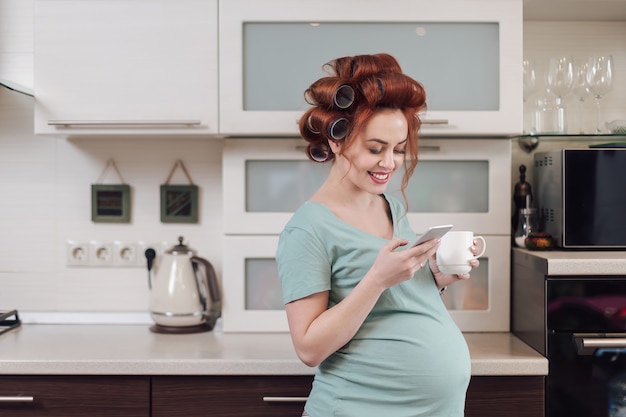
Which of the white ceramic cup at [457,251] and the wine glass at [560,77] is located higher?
the wine glass at [560,77]

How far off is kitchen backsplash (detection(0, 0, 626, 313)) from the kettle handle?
0.15 meters

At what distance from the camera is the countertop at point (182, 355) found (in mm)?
1734

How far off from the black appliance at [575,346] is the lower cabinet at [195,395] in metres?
0.06

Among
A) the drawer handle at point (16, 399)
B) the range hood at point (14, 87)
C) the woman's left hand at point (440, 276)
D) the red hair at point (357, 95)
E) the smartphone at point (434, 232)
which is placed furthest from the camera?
the range hood at point (14, 87)

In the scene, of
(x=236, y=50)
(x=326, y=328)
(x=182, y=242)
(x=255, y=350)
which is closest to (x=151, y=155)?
(x=182, y=242)

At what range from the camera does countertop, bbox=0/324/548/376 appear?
5.69ft

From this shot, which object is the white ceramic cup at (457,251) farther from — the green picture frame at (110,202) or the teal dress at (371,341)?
the green picture frame at (110,202)

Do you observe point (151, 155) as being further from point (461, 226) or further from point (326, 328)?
point (326, 328)

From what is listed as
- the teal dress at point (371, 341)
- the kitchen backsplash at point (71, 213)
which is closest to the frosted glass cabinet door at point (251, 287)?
the kitchen backsplash at point (71, 213)

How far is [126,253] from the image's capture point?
225cm

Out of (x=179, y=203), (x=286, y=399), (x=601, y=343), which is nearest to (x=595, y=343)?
(x=601, y=343)

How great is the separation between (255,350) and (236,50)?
0.83m

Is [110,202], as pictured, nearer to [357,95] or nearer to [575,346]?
[357,95]

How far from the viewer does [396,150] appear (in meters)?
1.42
